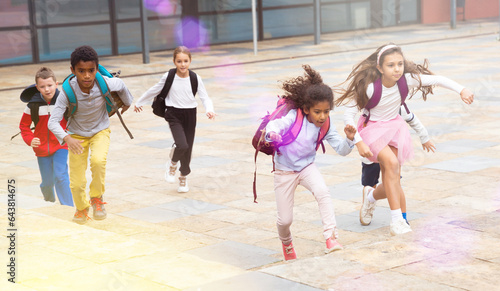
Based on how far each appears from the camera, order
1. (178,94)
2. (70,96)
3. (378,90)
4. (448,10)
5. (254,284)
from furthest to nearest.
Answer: (448,10) → (178,94) → (70,96) → (378,90) → (254,284)

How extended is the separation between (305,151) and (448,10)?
99.4 feet

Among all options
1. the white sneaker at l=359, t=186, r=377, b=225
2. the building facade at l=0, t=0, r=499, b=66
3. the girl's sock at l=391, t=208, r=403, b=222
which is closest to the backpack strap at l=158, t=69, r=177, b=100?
the white sneaker at l=359, t=186, r=377, b=225

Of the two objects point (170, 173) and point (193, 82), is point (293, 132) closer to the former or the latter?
point (193, 82)

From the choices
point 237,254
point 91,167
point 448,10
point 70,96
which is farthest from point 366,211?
point 448,10

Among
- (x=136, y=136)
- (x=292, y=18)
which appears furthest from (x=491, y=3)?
(x=136, y=136)

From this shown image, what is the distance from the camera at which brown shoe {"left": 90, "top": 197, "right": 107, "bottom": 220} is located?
7.52 meters

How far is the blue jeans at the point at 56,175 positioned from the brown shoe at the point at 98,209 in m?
0.68

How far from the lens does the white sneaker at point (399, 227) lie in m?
6.65

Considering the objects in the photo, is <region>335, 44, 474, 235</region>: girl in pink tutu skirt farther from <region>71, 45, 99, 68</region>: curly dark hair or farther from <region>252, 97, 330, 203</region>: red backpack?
<region>71, 45, 99, 68</region>: curly dark hair

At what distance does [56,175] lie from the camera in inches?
318

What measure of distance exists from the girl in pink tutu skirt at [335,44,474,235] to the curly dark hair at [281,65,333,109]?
714 millimetres

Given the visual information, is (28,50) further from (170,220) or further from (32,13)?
(170,220)

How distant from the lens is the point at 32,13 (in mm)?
23688

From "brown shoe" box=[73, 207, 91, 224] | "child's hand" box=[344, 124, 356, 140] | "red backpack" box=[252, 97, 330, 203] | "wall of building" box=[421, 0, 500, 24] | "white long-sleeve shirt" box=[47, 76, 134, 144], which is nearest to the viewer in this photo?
"red backpack" box=[252, 97, 330, 203]
